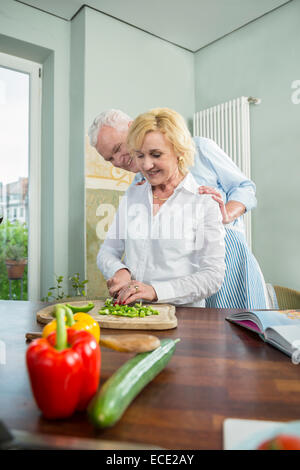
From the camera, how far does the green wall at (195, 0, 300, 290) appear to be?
3.22 m

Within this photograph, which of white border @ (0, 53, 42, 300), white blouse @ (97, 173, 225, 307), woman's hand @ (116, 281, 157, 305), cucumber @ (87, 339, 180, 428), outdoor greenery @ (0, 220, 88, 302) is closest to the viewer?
cucumber @ (87, 339, 180, 428)

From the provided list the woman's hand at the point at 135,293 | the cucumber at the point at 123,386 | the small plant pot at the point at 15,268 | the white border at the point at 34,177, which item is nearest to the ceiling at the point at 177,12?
the white border at the point at 34,177

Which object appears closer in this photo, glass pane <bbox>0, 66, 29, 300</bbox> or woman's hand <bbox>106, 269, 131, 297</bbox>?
woman's hand <bbox>106, 269, 131, 297</bbox>

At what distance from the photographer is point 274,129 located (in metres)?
3.37

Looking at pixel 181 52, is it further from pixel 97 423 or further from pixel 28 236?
pixel 97 423

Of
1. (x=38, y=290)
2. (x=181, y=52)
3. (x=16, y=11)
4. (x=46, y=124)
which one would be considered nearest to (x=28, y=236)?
(x=38, y=290)

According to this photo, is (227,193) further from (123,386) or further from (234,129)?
(123,386)

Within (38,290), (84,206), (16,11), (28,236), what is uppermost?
(16,11)

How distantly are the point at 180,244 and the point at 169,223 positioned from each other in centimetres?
12

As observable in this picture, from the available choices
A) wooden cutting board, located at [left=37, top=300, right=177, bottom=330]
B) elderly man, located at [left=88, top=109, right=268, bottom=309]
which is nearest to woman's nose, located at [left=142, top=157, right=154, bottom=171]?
elderly man, located at [left=88, top=109, right=268, bottom=309]

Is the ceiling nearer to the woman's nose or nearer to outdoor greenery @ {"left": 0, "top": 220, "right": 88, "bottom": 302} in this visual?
outdoor greenery @ {"left": 0, "top": 220, "right": 88, "bottom": 302}

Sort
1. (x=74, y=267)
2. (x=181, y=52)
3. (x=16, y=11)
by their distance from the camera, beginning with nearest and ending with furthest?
(x=16, y=11), (x=74, y=267), (x=181, y=52)

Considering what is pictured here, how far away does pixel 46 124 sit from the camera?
3473 millimetres
